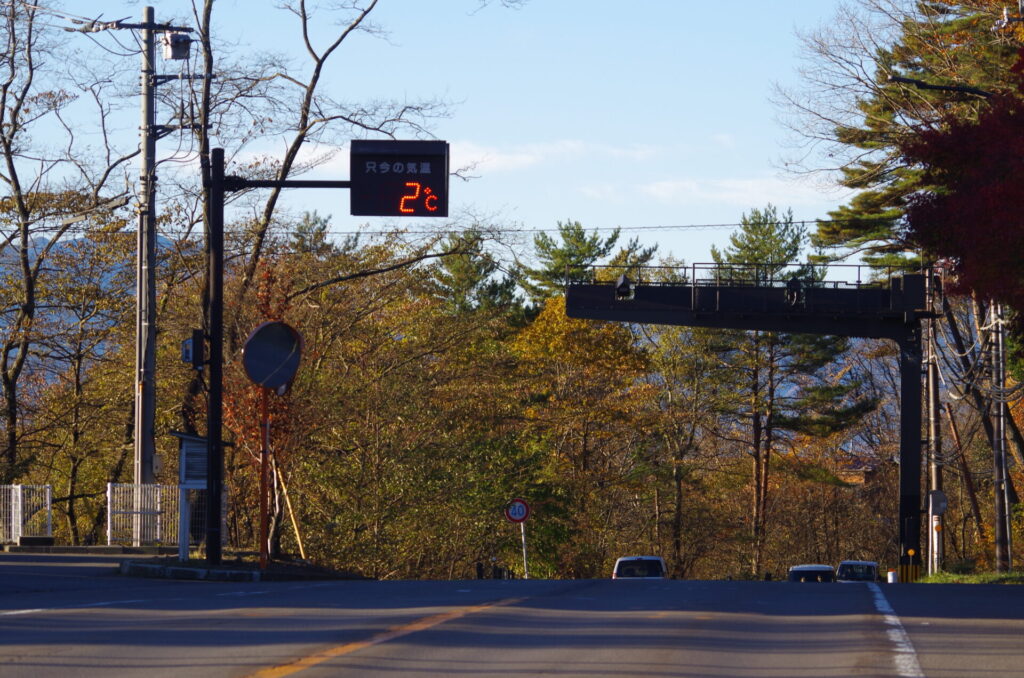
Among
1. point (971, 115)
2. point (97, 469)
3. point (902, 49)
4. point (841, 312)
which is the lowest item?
point (97, 469)

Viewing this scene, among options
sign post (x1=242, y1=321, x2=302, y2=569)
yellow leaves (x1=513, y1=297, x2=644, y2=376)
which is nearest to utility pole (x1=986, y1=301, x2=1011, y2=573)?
yellow leaves (x1=513, y1=297, x2=644, y2=376)

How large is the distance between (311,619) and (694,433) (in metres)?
49.3

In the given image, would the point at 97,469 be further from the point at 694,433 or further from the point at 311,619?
the point at 311,619

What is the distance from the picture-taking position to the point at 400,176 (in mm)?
19031

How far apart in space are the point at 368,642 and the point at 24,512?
63.7ft

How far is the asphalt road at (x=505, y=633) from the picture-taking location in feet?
25.8

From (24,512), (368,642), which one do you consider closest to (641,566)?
(24,512)

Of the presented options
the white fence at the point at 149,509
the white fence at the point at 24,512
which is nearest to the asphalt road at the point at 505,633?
the white fence at the point at 149,509

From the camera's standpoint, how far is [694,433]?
→ 58406mm

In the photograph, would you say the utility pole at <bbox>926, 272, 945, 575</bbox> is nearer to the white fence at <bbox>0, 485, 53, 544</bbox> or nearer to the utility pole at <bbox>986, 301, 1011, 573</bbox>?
the utility pole at <bbox>986, 301, 1011, 573</bbox>

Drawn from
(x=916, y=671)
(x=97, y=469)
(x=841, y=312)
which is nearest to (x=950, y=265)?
(x=841, y=312)

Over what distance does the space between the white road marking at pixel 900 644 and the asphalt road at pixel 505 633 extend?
0.02 metres

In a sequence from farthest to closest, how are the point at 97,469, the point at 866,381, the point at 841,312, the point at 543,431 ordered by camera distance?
the point at 866,381, the point at 543,431, the point at 97,469, the point at 841,312

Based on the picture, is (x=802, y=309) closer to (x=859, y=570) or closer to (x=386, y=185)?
(x=859, y=570)
